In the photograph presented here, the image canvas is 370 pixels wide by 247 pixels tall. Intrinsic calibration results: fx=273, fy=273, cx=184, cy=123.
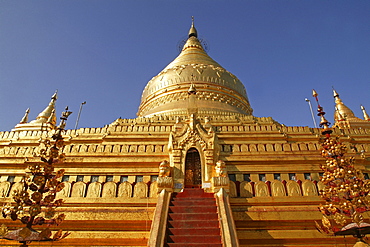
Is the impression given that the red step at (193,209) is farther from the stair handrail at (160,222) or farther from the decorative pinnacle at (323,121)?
the decorative pinnacle at (323,121)

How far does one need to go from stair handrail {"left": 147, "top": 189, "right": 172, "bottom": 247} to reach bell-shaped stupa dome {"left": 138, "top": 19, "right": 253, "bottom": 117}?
10117 mm

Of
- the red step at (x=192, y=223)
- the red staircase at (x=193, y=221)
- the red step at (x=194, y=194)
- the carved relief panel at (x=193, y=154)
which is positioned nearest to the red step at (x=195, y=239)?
the red staircase at (x=193, y=221)

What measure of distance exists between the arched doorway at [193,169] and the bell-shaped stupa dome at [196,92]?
23.5 feet

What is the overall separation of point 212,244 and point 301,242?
329 centimetres

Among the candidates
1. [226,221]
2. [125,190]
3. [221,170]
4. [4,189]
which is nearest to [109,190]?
[125,190]

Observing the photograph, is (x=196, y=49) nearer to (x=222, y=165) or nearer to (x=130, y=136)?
(x=130, y=136)

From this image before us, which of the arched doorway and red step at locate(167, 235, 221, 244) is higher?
the arched doorway

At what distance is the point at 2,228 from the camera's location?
6062 mm

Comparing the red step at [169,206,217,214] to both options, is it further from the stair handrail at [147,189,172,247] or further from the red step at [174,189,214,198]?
the red step at [174,189,214,198]

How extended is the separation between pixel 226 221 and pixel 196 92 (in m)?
14.5

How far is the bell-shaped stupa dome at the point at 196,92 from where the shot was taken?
64.8 ft

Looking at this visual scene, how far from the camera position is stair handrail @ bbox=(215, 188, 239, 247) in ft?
21.7

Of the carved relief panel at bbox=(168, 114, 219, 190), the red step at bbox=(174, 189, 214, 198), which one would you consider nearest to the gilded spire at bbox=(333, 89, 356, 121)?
the carved relief panel at bbox=(168, 114, 219, 190)

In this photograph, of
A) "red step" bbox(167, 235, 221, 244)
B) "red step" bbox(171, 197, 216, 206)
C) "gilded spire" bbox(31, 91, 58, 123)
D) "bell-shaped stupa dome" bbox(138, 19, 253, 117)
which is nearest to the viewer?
"red step" bbox(167, 235, 221, 244)
